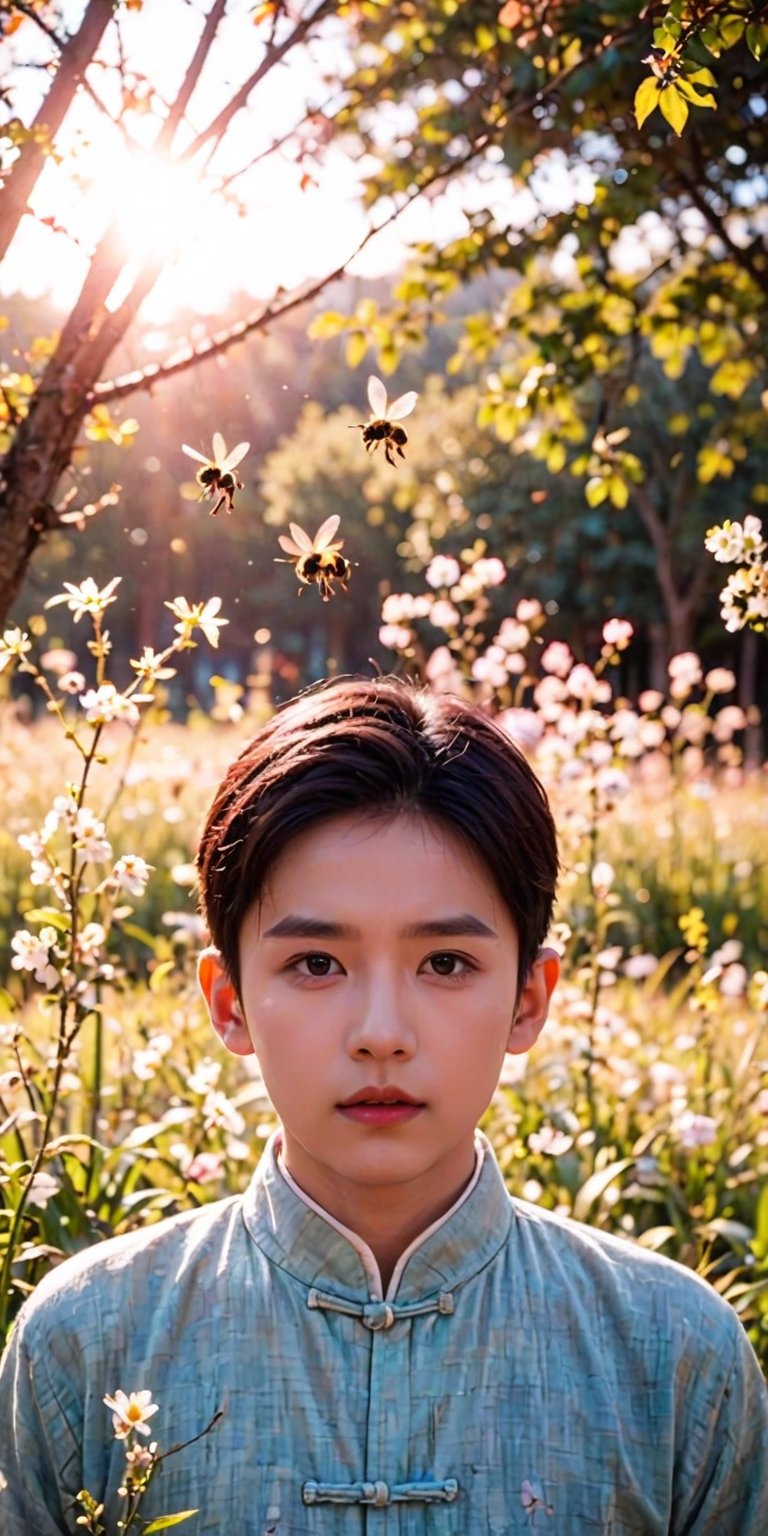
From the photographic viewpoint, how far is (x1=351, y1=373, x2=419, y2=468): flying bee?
66.6 inches

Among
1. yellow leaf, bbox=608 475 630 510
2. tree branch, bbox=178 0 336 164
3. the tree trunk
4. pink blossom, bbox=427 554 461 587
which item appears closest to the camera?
the tree trunk

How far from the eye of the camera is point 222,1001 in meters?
1.90

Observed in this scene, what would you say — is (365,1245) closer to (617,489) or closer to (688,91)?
(688,91)

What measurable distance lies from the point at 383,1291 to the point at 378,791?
57 cm

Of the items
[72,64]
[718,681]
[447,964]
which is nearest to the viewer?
[447,964]

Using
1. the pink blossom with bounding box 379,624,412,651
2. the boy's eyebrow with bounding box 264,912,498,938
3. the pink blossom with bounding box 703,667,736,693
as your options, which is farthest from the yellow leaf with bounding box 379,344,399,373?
the boy's eyebrow with bounding box 264,912,498,938

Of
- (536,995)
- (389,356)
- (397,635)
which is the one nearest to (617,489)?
(397,635)

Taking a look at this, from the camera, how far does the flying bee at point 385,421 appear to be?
1.69 meters

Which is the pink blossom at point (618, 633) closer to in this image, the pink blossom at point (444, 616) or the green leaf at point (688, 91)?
the pink blossom at point (444, 616)

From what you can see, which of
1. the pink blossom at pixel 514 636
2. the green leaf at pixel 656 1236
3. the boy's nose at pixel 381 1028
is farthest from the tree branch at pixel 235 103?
the green leaf at pixel 656 1236

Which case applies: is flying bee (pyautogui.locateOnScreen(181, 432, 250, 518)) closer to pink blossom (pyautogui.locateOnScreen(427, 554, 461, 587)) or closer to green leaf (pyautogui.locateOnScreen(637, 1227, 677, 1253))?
green leaf (pyautogui.locateOnScreen(637, 1227, 677, 1253))

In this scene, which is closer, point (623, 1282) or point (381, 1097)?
point (381, 1097)

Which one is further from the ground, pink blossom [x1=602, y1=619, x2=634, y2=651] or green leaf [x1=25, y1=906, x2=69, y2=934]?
pink blossom [x1=602, y1=619, x2=634, y2=651]

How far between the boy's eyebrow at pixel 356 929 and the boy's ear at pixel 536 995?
0.72ft
